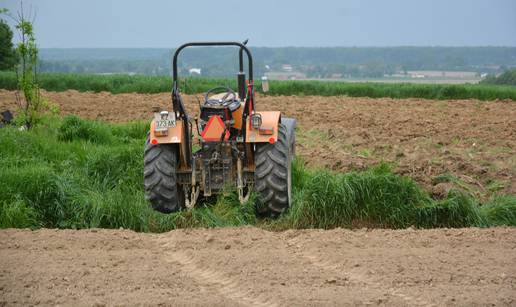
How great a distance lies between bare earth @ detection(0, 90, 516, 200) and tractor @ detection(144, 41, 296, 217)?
2.26 metres

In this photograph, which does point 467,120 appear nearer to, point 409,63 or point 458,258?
point 458,258

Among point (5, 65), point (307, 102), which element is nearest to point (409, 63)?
point (5, 65)

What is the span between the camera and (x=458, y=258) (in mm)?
6848

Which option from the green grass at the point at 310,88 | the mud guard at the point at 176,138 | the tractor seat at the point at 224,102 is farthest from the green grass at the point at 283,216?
the green grass at the point at 310,88

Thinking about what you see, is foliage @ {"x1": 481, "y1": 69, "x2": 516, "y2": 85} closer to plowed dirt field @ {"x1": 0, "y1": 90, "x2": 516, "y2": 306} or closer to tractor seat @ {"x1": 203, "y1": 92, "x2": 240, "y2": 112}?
plowed dirt field @ {"x1": 0, "y1": 90, "x2": 516, "y2": 306}

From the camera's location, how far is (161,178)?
8742 millimetres

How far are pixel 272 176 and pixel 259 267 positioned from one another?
7.26 feet

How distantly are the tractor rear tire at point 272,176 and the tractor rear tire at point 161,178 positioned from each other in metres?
0.89

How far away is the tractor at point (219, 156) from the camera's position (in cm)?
873

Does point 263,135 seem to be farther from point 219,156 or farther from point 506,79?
point 506,79

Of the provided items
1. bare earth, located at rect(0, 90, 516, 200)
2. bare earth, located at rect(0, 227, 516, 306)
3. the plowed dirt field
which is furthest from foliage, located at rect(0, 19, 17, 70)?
bare earth, located at rect(0, 227, 516, 306)

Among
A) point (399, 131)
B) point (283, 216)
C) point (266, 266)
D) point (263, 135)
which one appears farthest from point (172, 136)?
point (399, 131)

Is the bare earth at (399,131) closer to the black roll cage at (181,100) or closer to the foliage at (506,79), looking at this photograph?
the black roll cage at (181,100)

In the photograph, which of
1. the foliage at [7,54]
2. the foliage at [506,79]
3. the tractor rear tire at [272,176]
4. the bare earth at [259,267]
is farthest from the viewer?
the foliage at [506,79]
